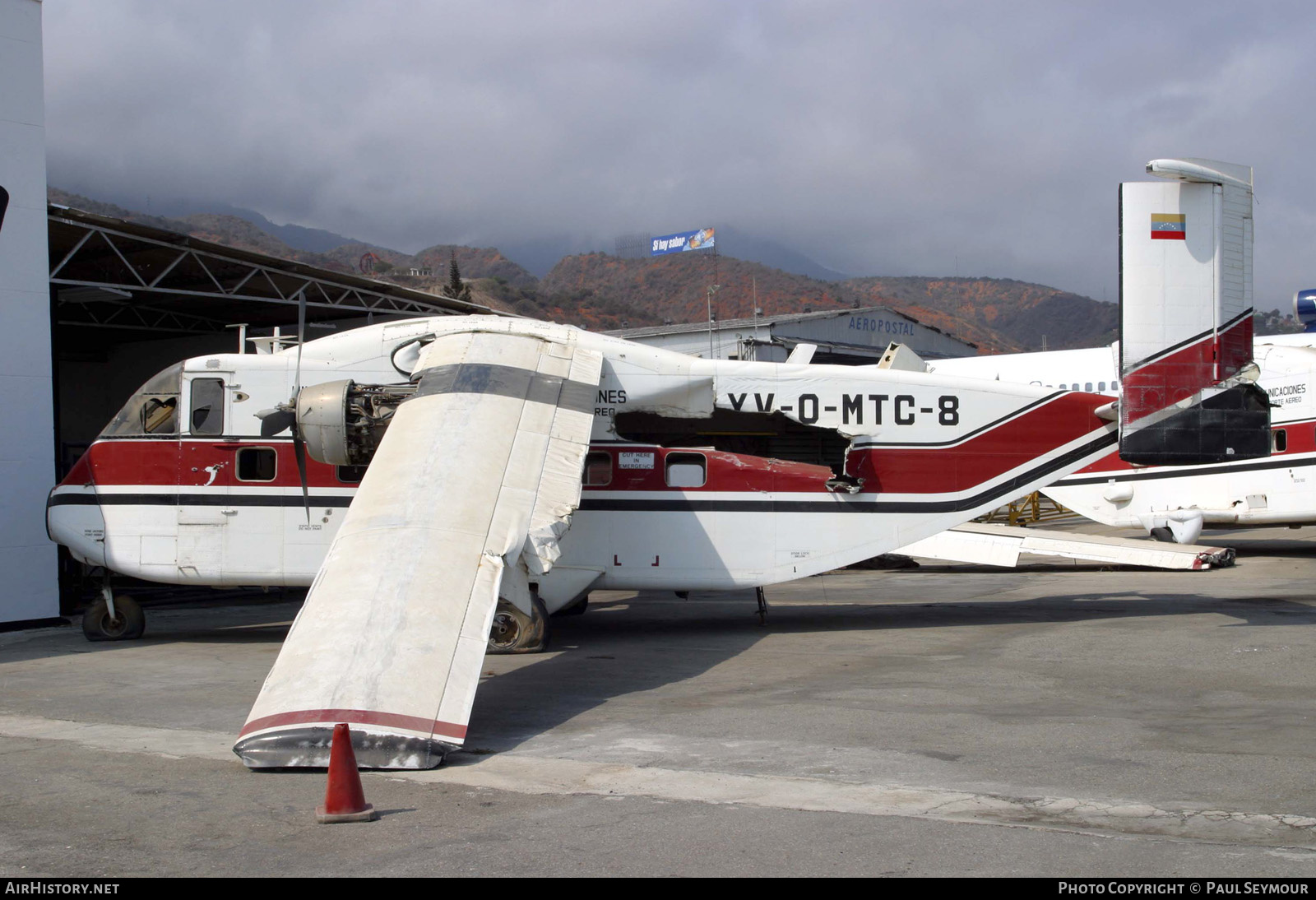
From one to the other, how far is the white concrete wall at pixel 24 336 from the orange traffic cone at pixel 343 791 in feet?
39.3

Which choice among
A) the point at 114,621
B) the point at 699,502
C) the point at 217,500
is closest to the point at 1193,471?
the point at 699,502

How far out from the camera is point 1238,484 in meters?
23.0

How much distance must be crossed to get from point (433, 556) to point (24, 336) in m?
10.7

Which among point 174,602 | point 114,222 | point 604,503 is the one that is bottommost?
point 174,602

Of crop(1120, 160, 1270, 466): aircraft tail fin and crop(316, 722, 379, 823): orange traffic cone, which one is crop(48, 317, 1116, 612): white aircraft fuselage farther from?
crop(316, 722, 379, 823): orange traffic cone

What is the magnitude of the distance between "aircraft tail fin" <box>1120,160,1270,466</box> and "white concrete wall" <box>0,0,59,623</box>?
16.1 meters

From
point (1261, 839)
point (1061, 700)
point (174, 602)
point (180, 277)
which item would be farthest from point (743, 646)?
point (180, 277)

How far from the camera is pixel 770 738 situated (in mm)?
8328

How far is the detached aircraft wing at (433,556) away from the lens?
766 cm

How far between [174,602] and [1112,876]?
750 inches

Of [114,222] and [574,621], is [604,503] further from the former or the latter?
[114,222]

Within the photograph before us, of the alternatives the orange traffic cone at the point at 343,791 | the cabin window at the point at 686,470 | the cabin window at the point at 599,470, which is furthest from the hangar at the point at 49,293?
the orange traffic cone at the point at 343,791

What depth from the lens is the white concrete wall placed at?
51.7 ft

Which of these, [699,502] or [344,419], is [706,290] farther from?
[344,419]
